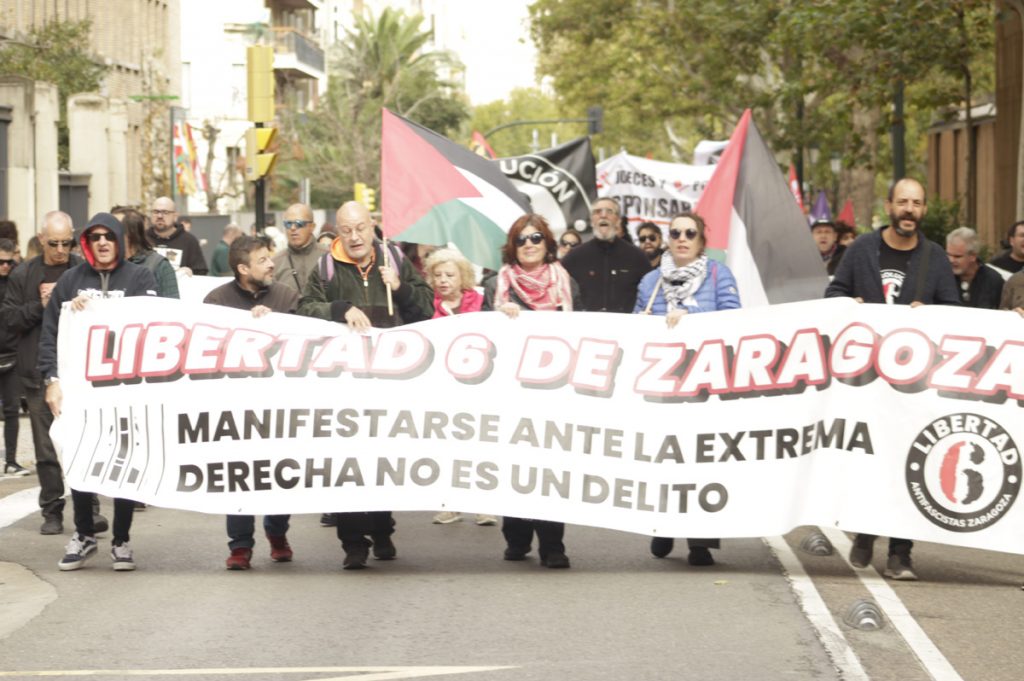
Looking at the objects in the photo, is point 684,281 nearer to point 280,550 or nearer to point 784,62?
point 280,550

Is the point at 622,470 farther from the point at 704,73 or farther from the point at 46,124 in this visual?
the point at 704,73

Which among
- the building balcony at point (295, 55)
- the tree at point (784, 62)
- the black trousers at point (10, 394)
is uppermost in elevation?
the building balcony at point (295, 55)

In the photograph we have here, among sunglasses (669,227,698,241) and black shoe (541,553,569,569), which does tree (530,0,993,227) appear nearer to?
sunglasses (669,227,698,241)

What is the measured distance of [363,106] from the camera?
70.9 meters

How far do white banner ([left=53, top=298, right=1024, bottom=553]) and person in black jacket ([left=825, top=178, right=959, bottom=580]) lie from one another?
32cm

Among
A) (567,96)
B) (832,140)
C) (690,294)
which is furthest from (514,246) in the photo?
(567,96)

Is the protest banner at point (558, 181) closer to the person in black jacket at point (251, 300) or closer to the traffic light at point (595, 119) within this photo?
the person in black jacket at point (251, 300)

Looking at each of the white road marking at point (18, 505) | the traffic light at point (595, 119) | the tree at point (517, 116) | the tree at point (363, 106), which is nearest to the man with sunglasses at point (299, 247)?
the white road marking at point (18, 505)

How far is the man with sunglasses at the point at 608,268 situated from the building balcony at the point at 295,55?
5879 centimetres

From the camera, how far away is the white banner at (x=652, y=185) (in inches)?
952

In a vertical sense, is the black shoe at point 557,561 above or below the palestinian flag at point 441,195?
below

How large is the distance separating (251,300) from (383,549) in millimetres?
1529

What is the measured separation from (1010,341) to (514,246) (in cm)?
263

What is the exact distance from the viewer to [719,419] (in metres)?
9.59
